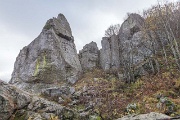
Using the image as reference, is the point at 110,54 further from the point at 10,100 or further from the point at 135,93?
the point at 10,100

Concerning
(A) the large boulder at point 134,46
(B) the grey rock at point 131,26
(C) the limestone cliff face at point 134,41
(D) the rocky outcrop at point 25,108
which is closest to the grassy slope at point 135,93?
(A) the large boulder at point 134,46

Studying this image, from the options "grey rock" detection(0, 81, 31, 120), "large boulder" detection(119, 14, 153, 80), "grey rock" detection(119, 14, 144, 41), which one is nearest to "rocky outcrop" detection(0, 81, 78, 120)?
"grey rock" detection(0, 81, 31, 120)

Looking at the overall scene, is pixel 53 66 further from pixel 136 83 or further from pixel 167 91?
pixel 167 91

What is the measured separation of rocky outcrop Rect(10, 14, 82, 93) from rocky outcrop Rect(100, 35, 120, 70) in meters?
4.38

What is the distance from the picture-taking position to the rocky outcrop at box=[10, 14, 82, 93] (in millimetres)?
35406

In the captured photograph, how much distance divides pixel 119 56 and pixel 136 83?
11437mm

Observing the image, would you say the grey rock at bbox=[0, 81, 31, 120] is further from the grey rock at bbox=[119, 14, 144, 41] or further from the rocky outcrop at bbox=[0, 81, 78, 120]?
the grey rock at bbox=[119, 14, 144, 41]

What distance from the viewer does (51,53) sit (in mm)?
37438

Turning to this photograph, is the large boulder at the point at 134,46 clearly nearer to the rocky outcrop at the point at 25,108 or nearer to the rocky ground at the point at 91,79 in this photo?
the rocky ground at the point at 91,79

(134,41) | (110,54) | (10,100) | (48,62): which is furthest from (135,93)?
(110,54)

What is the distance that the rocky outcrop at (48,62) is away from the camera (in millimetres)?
35406

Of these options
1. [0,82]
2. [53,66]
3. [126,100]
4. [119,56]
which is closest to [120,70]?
[119,56]

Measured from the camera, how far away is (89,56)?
43719 mm

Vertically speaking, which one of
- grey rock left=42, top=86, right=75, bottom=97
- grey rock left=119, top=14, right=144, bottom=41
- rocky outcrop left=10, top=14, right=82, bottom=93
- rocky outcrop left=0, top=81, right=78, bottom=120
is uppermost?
grey rock left=119, top=14, right=144, bottom=41
